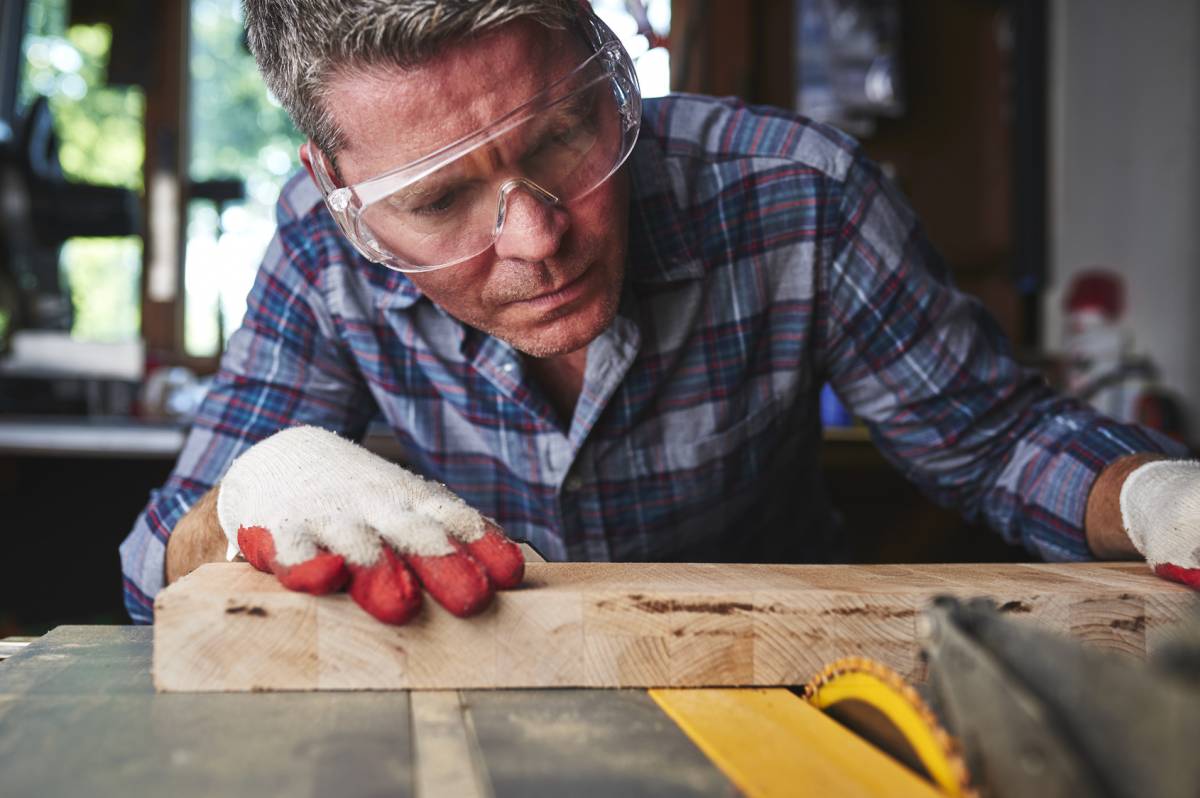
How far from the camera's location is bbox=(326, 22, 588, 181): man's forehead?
1051 millimetres

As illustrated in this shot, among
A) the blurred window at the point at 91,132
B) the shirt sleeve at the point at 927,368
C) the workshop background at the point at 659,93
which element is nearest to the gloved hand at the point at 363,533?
the shirt sleeve at the point at 927,368

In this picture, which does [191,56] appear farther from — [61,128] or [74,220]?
[74,220]

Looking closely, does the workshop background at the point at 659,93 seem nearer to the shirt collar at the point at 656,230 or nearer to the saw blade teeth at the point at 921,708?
the shirt collar at the point at 656,230

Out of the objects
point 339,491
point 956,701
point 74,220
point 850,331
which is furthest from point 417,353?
point 74,220

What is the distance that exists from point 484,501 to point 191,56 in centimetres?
382

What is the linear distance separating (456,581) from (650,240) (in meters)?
0.79

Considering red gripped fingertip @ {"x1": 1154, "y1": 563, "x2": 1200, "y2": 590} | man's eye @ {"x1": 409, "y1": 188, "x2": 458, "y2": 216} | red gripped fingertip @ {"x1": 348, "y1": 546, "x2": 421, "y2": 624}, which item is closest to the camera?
red gripped fingertip @ {"x1": 348, "y1": 546, "x2": 421, "y2": 624}

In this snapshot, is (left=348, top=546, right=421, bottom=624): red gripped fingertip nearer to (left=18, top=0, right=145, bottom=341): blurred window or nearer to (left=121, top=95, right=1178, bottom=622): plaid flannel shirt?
(left=121, top=95, right=1178, bottom=622): plaid flannel shirt

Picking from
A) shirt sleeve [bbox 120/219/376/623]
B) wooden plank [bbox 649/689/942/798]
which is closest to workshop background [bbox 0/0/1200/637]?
shirt sleeve [bbox 120/219/376/623]

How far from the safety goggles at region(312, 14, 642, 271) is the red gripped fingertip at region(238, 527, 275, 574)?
1.39 feet

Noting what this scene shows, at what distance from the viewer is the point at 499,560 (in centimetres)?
85

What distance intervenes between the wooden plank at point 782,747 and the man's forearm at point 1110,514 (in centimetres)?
64

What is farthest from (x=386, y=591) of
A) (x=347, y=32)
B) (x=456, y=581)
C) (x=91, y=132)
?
(x=91, y=132)

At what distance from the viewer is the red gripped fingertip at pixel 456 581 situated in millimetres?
796
